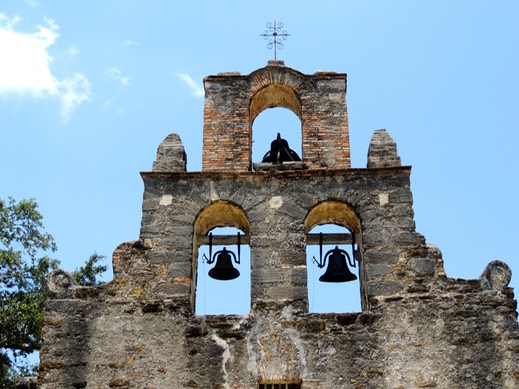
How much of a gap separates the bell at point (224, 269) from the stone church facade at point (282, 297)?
228mm

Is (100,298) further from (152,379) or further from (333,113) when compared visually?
(333,113)

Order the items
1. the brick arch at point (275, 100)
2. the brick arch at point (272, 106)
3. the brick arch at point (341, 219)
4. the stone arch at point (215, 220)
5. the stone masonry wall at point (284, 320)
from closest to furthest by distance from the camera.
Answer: the stone masonry wall at point (284, 320)
the brick arch at point (341, 219)
the stone arch at point (215, 220)
the brick arch at point (272, 106)
the brick arch at point (275, 100)

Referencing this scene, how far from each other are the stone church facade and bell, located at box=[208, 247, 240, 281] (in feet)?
0.75

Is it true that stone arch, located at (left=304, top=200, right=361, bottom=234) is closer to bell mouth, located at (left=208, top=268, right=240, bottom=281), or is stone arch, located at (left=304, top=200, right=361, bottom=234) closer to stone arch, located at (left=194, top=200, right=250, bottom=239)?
stone arch, located at (left=194, top=200, right=250, bottom=239)

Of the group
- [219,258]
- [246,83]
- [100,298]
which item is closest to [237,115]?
[246,83]

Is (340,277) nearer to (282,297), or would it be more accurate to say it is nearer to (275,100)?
(282,297)

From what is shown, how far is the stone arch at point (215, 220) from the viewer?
834 centimetres

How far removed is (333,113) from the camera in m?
9.09

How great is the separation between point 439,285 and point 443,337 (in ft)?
1.94

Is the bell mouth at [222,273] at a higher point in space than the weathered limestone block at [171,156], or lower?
lower

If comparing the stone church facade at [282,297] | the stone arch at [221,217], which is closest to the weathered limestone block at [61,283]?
the stone church facade at [282,297]

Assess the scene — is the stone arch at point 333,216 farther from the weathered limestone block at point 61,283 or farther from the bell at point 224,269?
the weathered limestone block at point 61,283

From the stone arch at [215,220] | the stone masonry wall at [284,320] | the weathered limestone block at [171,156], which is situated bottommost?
the stone masonry wall at [284,320]

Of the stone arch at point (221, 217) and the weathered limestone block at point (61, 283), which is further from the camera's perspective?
the stone arch at point (221, 217)
